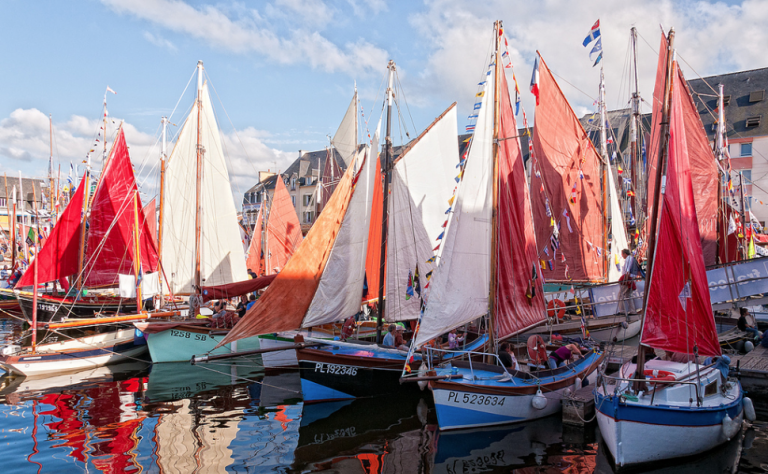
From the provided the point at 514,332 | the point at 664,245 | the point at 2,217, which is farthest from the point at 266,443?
the point at 2,217

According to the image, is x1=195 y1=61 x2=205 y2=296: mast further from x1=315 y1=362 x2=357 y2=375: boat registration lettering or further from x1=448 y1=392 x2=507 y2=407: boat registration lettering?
x1=448 y1=392 x2=507 y2=407: boat registration lettering

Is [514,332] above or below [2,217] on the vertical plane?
below

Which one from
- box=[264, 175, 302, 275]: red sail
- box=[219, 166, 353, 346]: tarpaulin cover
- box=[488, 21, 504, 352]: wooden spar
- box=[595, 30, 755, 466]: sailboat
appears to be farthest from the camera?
box=[264, 175, 302, 275]: red sail

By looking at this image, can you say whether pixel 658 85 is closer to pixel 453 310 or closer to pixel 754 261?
pixel 754 261

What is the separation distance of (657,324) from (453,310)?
522cm

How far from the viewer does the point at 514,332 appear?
1605 cm

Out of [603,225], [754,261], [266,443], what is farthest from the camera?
[603,225]

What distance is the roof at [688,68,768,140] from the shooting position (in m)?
51.2

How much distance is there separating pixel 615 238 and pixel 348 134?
15.2m

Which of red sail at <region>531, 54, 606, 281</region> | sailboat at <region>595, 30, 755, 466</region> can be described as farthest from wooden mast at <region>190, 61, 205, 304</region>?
sailboat at <region>595, 30, 755, 466</region>

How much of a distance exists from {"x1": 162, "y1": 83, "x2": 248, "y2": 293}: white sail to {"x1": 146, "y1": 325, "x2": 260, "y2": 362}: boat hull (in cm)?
406

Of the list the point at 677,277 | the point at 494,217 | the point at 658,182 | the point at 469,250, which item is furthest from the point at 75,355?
the point at 658,182

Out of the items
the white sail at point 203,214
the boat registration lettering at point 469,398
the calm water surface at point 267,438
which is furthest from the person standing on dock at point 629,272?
the white sail at point 203,214

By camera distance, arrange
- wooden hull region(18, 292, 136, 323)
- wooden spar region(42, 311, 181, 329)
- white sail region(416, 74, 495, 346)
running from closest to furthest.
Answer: white sail region(416, 74, 495, 346)
wooden spar region(42, 311, 181, 329)
wooden hull region(18, 292, 136, 323)
